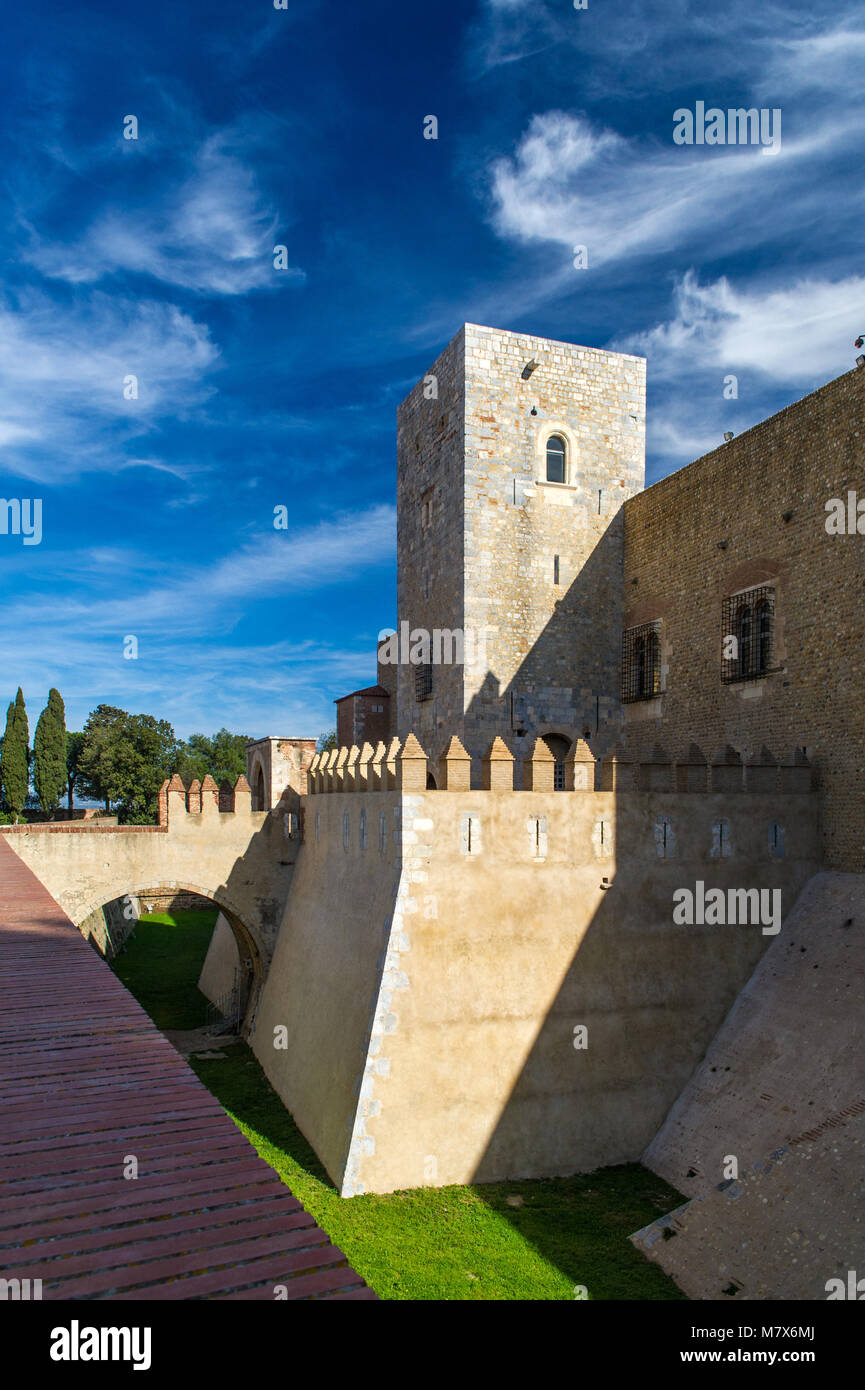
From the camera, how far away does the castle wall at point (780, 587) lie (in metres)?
13.8

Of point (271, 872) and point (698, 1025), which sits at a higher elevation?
Answer: point (271, 872)

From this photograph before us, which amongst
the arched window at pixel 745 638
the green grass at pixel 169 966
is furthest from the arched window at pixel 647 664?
the green grass at pixel 169 966

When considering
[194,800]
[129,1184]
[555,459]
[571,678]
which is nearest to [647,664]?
[571,678]

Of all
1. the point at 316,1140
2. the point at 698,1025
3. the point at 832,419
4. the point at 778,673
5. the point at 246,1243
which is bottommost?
the point at 316,1140

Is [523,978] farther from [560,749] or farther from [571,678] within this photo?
[571,678]

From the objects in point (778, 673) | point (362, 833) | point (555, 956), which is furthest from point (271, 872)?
point (778, 673)

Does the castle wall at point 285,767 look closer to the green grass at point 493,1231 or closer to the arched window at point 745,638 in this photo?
the green grass at point 493,1231

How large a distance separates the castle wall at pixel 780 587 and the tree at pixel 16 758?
4580cm

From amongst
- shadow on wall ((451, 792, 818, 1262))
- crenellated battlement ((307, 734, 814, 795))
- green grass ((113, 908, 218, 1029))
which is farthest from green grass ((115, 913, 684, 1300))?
green grass ((113, 908, 218, 1029))

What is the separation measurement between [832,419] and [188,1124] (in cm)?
1411

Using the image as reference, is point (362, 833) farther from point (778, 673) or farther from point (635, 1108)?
point (778, 673)

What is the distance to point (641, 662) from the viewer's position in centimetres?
1952

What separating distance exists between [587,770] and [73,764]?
56.3m
